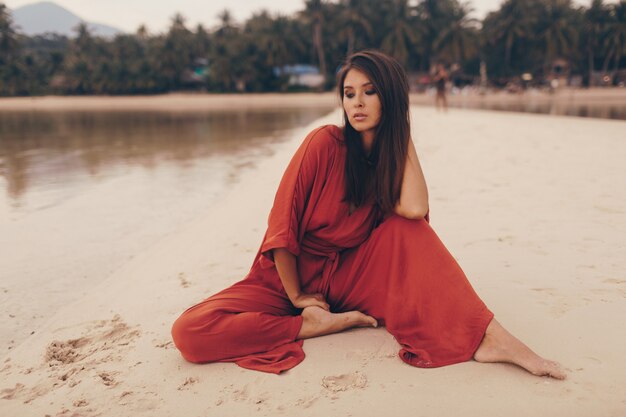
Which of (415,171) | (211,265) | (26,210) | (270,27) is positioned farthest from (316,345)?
(270,27)

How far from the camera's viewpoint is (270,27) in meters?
47.7

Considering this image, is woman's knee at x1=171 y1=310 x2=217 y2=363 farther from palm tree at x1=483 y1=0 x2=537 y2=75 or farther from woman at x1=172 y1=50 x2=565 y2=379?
palm tree at x1=483 y1=0 x2=537 y2=75

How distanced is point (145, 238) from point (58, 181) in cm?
409

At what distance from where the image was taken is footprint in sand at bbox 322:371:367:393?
6.49 feet

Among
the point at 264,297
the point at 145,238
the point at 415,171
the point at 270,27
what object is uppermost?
the point at 270,27

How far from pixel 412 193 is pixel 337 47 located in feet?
164

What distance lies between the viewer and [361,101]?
2.19m

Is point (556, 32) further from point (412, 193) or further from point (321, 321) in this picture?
point (321, 321)

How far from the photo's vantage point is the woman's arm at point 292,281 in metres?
2.24

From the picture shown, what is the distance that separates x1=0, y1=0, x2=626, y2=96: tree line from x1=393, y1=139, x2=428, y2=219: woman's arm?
44207 millimetres

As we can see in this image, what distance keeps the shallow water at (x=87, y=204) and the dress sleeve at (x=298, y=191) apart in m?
1.82

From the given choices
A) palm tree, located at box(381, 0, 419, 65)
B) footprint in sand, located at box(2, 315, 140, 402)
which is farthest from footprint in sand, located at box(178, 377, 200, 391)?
palm tree, located at box(381, 0, 419, 65)

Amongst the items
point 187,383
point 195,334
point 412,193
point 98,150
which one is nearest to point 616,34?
point 98,150

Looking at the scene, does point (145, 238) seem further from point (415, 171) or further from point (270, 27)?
point (270, 27)
